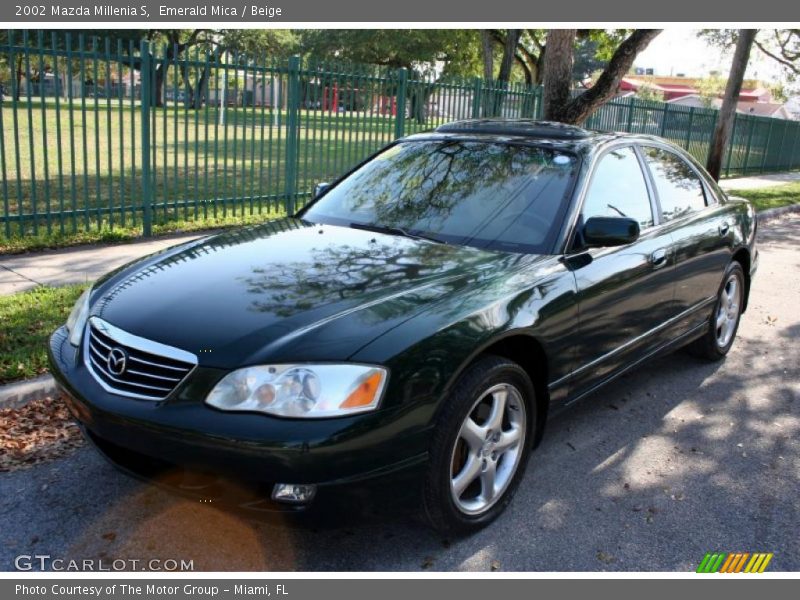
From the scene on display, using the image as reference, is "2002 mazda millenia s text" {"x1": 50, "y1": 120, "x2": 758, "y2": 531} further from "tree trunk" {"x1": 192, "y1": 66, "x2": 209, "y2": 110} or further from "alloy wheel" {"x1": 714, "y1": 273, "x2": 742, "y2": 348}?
"tree trunk" {"x1": 192, "y1": 66, "x2": 209, "y2": 110}

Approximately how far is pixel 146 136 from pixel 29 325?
4.13 m

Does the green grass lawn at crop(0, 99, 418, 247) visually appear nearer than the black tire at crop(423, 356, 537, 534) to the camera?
No

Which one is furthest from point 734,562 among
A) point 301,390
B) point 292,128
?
point 292,128

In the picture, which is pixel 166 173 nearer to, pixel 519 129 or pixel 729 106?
pixel 519 129

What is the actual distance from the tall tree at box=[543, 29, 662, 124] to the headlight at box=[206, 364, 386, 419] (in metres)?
8.39

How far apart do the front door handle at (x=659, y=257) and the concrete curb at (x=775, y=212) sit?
35.4ft

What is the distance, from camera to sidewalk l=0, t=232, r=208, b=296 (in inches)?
257

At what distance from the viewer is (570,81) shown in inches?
406

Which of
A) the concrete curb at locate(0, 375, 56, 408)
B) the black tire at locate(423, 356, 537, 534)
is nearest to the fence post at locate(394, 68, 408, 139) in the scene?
the concrete curb at locate(0, 375, 56, 408)

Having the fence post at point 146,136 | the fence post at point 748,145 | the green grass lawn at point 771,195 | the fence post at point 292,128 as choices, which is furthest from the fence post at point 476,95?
the fence post at point 748,145

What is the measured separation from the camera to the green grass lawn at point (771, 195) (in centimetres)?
Answer: 1584

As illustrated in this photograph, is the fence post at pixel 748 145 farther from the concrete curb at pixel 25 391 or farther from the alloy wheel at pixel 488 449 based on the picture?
the concrete curb at pixel 25 391

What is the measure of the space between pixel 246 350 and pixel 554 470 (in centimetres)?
191

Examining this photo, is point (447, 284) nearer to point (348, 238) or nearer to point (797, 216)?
point (348, 238)
